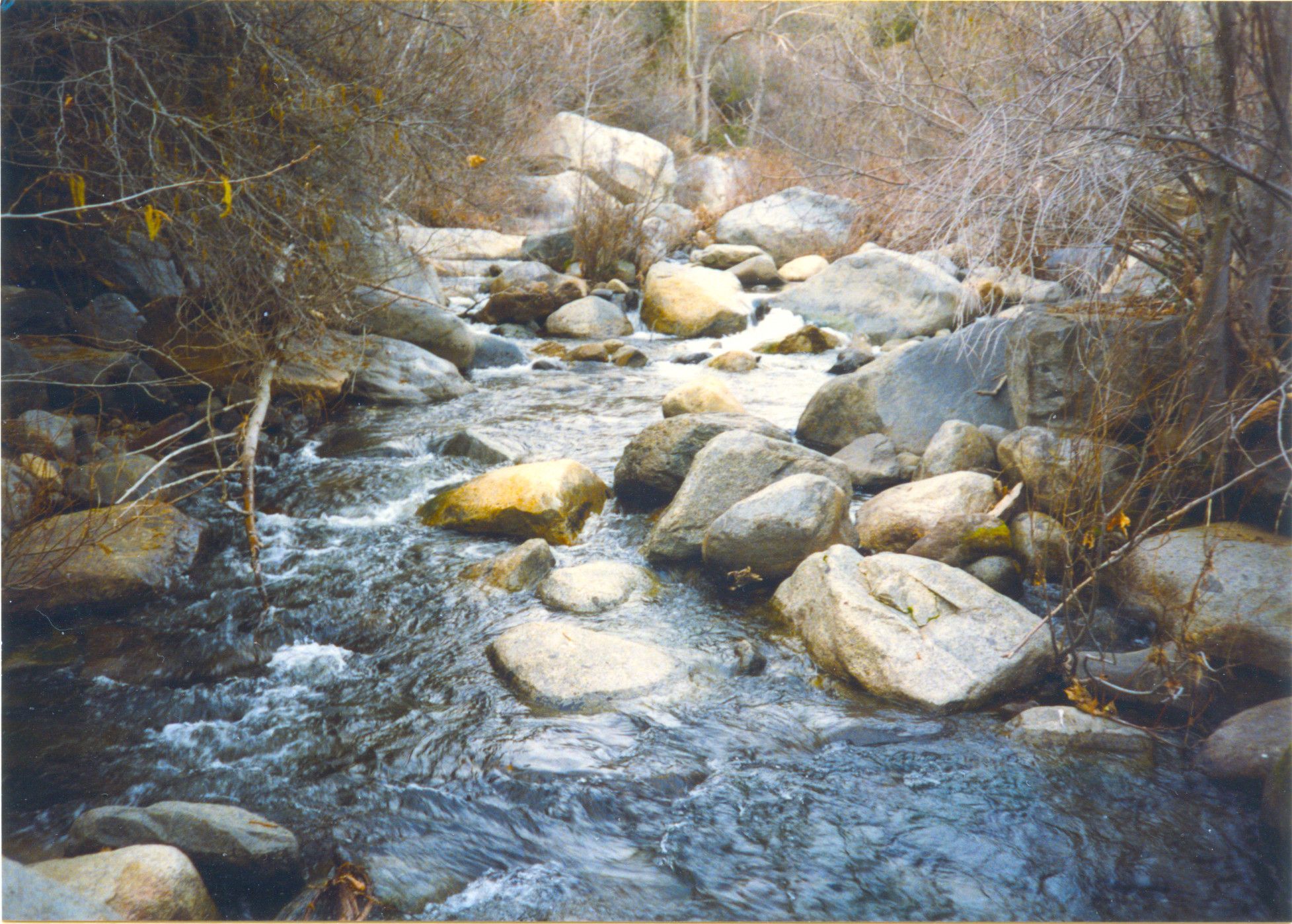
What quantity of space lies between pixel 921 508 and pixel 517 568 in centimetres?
232

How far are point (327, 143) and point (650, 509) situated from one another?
131 inches

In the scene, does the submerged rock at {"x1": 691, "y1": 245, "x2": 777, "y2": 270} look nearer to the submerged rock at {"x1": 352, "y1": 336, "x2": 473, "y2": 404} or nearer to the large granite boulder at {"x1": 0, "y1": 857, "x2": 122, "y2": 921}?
the submerged rock at {"x1": 352, "y1": 336, "x2": 473, "y2": 404}

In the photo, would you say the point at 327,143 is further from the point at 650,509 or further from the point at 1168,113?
the point at 1168,113

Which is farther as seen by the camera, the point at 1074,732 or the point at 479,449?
the point at 479,449

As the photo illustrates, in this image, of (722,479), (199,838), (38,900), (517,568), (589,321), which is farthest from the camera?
(589,321)

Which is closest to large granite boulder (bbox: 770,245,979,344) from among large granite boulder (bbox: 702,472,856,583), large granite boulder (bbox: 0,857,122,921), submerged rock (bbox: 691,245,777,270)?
submerged rock (bbox: 691,245,777,270)

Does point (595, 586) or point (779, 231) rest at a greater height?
point (779, 231)

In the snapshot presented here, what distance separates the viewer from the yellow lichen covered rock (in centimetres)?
520

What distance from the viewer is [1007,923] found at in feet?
8.26

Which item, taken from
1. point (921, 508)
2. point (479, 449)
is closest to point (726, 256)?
point (479, 449)

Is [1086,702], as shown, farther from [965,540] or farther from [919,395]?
[919,395]

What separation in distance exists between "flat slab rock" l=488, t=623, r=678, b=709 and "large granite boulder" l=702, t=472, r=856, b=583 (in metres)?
0.91

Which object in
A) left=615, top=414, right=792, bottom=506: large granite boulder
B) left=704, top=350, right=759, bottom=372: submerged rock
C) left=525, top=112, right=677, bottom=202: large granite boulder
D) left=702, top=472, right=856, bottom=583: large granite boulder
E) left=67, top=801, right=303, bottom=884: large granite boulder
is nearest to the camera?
left=67, top=801, right=303, bottom=884: large granite boulder

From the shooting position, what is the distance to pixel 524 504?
523 centimetres
